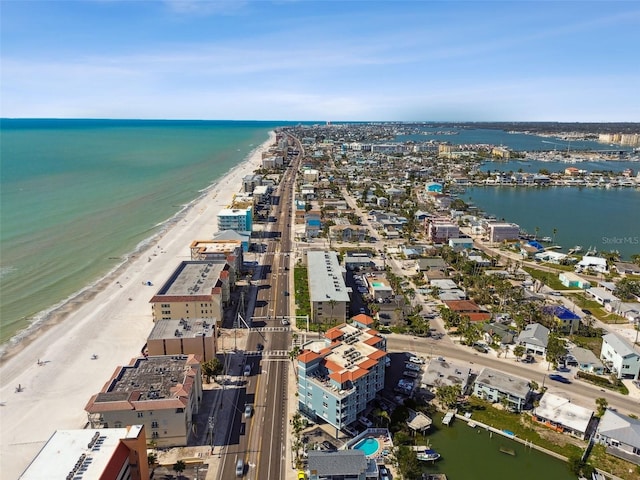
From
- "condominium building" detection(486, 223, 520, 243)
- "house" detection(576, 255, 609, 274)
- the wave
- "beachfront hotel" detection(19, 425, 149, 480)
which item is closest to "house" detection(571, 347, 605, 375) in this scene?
"house" detection(576, 255, 609, 274)

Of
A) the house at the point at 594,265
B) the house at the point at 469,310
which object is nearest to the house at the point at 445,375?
the house at the point at 469,310

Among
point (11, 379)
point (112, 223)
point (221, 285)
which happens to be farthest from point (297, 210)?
point (11, 379)

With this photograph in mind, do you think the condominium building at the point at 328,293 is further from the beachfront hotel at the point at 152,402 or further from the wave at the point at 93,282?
the wave at the point at 93,282

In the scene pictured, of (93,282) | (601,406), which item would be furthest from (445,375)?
(93,282)

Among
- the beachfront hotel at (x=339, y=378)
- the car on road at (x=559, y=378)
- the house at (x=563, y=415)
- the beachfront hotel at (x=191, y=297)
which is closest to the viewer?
the beachfront hotel at (x=339, y=378)

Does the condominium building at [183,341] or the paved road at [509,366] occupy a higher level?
the condominium building at [183,341]

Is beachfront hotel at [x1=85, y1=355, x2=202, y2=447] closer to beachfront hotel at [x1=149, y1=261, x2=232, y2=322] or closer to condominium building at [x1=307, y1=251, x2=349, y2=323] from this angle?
beachfront hotel at [x1=149, y1=261, x2=232, y2=322]

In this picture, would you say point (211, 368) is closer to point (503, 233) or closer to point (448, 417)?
point (448, 417)
